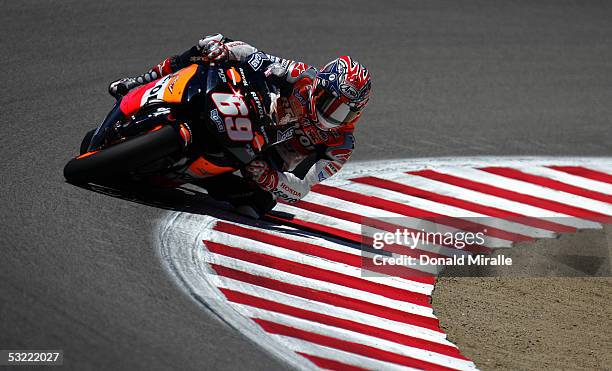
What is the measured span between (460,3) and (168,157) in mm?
8317

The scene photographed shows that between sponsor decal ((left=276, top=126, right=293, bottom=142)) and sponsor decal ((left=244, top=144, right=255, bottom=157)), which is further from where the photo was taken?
sponsor decal ((left=276, top=126, right=293, bottom=142))

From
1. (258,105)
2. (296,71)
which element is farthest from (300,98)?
(258,105)

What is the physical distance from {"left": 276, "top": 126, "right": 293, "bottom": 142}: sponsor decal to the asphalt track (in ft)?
4.38

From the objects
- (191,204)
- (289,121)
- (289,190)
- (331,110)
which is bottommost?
(191,204)

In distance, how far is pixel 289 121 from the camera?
8367 millimetres

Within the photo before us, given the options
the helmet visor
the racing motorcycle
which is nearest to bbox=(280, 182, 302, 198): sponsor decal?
the racing motorcycle

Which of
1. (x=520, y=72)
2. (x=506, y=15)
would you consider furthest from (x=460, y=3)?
(x=520, y=72)

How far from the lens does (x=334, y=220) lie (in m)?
9.06

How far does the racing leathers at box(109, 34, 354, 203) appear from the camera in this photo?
8.24m

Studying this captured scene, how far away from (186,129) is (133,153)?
511 mm

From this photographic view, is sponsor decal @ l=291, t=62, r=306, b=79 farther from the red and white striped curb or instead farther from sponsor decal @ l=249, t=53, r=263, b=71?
the red and white striped curb

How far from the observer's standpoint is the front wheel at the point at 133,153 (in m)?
7.66

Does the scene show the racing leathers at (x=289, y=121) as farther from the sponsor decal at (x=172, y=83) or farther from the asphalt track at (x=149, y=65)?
the asphalt track at (x=149, y=65)

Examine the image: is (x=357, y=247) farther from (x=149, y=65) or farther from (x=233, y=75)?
(x=149, y=65)
